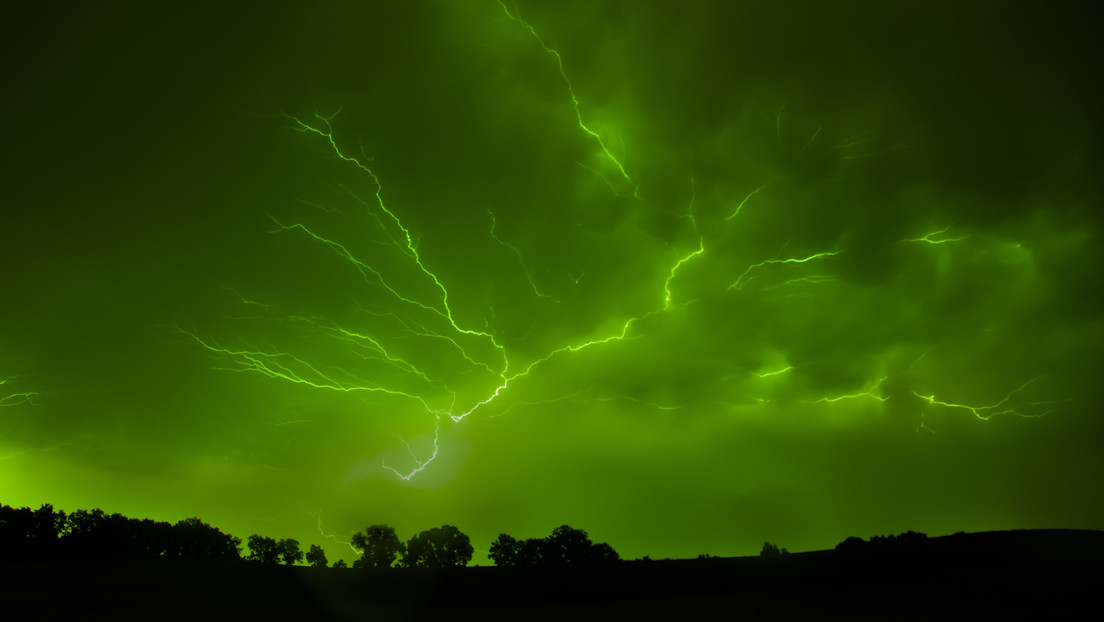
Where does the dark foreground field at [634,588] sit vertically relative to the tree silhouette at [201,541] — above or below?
below

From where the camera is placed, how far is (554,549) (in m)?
19.4

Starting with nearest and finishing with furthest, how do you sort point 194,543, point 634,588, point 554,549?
1. point 634,588
2. point 554,549
3. point 194,543

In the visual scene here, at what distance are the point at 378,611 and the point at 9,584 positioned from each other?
5.79 metres

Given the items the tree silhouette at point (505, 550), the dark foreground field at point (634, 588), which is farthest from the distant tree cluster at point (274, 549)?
the dark foreground field at point (634, 588)

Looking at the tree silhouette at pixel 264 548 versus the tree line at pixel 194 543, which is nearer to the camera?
the tree line at pixel 194 543

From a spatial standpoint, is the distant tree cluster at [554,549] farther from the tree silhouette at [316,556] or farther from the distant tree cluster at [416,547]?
the tree silhouette at [316,556]

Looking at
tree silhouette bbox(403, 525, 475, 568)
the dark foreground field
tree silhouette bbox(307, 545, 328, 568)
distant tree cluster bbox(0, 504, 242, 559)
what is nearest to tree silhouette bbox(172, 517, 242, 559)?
distant tree cluster bbox(0, 504, 242, 559)

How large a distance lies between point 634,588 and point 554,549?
12.5 meters

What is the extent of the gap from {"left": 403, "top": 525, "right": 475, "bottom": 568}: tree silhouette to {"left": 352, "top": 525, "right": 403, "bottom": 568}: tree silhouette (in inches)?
25.6

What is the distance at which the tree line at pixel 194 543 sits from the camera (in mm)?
18312

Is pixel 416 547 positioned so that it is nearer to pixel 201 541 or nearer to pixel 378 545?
pixel 378 545

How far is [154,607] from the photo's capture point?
6.66 metres

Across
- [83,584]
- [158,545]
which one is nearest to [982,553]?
[83,584]

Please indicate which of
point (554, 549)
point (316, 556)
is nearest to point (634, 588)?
point (554, 549)
